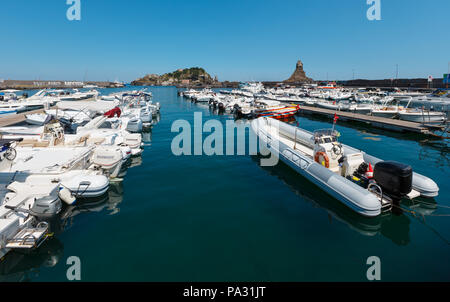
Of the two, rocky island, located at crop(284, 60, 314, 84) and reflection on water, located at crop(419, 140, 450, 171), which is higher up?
rocky island, located at crop(284, 60, 314, 84)

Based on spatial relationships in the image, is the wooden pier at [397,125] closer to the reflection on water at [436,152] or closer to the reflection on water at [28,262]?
the reflection on water at [436,152]

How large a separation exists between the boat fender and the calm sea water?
0.44 meters

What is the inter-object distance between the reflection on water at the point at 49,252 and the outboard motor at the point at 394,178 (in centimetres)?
951

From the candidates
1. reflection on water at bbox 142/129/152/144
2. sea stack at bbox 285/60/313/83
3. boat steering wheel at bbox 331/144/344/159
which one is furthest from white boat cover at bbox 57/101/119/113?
sea stack at bbox 285/60/313/83

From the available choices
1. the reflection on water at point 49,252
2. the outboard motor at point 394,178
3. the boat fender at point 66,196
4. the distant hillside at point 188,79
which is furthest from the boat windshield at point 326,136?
the distant hillside at point 188,79

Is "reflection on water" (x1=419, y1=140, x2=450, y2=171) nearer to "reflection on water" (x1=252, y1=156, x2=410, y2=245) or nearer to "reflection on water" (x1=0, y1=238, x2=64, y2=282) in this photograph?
"reflection on water" (x1=252, y1=156, x2=410, y2=245)

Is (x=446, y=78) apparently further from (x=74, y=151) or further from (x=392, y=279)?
(x=74, y=151)

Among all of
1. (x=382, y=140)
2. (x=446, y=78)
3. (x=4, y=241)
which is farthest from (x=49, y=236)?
(x=446, y=78)

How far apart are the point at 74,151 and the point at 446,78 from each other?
92.7 m

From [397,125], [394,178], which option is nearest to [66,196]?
[394,178]

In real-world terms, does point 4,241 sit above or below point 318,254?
above

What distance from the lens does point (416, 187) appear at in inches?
334

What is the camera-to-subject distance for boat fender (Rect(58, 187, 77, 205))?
312 inches

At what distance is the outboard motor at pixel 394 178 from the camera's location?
23.5 ft
